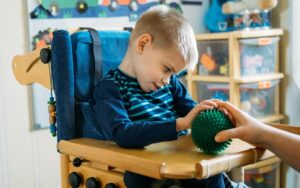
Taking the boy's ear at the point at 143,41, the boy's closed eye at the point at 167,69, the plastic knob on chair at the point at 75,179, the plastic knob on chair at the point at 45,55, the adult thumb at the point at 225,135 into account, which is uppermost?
the boy's ear at the point at 143,41

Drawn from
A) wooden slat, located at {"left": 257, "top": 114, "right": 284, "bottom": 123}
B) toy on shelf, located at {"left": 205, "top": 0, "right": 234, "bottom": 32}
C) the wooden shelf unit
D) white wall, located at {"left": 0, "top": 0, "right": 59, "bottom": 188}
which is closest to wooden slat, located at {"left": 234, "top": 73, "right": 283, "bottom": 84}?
the wooden shelf unit

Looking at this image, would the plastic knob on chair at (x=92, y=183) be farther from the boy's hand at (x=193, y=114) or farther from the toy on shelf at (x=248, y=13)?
the toy on shelf at (x=248, y=13)

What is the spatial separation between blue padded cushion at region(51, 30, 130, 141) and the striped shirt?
2.9 inches

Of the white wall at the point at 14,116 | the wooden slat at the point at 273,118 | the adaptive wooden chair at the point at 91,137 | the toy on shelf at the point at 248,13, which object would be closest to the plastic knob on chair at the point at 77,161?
the adaptive wooden chair at the point at 91,137

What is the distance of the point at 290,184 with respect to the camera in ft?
6.95

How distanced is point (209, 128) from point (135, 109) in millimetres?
266

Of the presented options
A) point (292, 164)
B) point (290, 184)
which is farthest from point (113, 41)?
point (290, 184)

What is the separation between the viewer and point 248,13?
2.05 meters

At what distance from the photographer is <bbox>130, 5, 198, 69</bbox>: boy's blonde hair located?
1.07m

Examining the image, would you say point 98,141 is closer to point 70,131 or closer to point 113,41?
point 70,131

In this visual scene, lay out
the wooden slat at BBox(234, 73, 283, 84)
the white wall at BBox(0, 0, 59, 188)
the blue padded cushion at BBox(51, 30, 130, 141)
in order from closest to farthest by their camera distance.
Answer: the blue padded cushion at BBox(51, 30, 130, 141)
the white wall at BBox(0, 0, 59, 188)
the wooden slat at BBox(234, 73, 283, 84)

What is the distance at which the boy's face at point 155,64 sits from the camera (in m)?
1.07

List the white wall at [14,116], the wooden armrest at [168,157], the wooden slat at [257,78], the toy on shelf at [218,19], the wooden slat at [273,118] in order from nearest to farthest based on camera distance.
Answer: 1. the wooden armrest at [168,157]
2. the white wall at [14,116]
3. the wooden slat at [257,78]
4. the wooden slat at [273,118]
5. the toy on shelf at [218,19]

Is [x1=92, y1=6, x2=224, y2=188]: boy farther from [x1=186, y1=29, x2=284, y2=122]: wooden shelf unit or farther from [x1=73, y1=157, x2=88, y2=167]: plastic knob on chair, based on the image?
[x1=186, y1=29, x2=284, y2=122]: wooden shelf unit
